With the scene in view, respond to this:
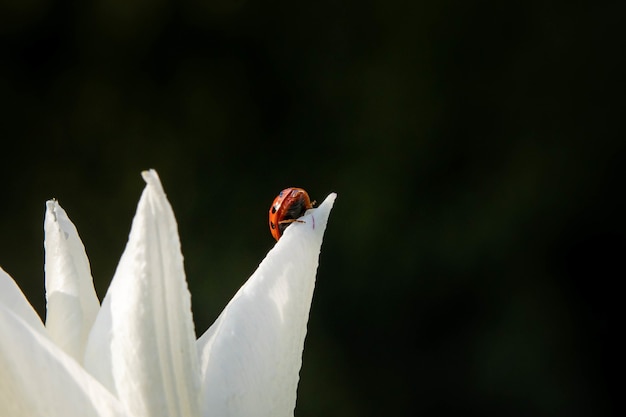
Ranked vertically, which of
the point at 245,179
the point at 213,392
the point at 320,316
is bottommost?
the point at 213,392

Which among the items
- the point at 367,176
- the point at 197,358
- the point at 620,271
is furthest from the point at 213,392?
the point at 620,271

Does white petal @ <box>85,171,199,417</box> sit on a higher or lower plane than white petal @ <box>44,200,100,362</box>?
lower

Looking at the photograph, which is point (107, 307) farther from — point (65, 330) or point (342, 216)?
point (342, 216)

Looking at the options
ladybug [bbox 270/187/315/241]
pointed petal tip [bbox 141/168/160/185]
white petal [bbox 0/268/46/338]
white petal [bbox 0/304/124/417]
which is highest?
ladybug [bbox 270/187/315/241]

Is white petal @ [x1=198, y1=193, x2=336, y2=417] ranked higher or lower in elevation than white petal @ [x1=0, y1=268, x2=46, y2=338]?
lower
